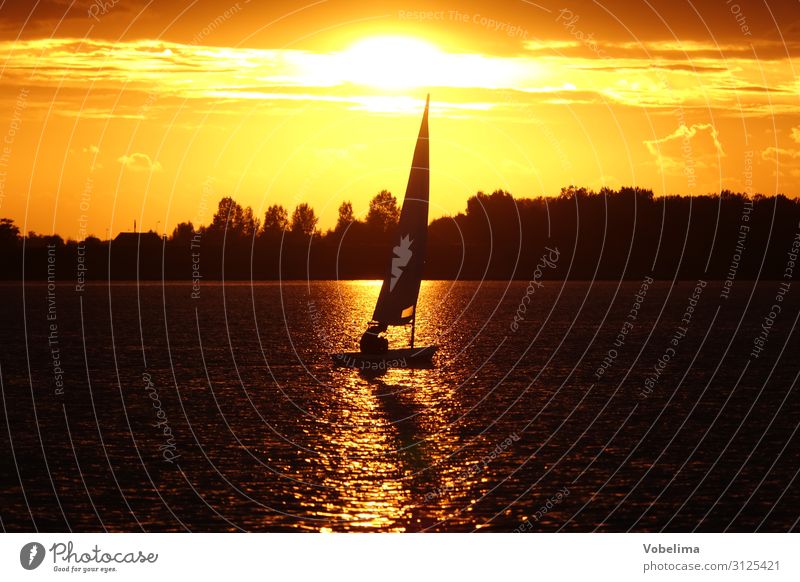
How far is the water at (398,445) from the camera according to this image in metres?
54.4

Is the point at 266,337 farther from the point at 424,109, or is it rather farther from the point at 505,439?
the point at 505,439

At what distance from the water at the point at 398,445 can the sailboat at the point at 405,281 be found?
2745 millimetres

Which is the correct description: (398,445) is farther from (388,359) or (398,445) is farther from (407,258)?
(407,258)

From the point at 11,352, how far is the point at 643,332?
104 meters

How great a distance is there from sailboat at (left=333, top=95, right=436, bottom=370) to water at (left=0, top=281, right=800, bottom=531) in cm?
274

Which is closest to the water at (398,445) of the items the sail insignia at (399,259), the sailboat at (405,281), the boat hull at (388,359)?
the boat hull at (388,359)

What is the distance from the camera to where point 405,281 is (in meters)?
110

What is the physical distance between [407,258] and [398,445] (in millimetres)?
40056

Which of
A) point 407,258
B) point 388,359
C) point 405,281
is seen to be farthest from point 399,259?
point 388,359

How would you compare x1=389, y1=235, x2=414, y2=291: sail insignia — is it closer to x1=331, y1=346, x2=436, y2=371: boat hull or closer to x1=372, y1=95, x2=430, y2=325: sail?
x1=372, y1=95, x2=430, y2=325: sail

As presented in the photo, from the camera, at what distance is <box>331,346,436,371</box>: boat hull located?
352ft

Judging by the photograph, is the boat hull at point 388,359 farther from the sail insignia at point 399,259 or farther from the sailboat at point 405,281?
the sail insignia at point 399,259

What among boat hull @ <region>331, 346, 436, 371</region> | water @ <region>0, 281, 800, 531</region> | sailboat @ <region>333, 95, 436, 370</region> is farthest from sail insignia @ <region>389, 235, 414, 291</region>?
water @ <region>0, 281, 800, 531</region>
